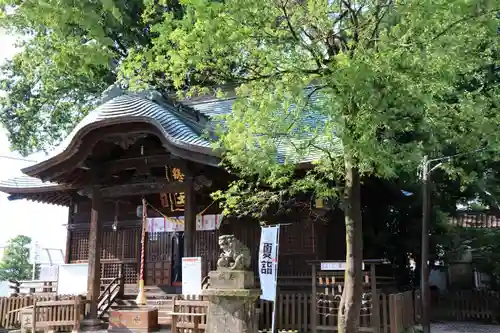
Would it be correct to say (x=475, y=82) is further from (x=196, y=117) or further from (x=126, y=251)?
(x=126, y=251)

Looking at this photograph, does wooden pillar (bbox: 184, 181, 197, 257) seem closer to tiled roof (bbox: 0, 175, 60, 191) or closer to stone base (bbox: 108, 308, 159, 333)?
stone base (bbox: 108, 308, 159, 333)

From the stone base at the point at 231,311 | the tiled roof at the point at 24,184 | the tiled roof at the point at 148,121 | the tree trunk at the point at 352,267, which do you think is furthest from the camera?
the tiled roof at the point at 24,184

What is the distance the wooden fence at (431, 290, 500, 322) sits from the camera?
47.4 feet

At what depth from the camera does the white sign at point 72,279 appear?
1273cm

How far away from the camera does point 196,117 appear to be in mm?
14258

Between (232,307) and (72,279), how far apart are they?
6927 millimetres

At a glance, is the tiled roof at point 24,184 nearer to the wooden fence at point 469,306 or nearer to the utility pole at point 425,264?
the utility pole at point 425,264

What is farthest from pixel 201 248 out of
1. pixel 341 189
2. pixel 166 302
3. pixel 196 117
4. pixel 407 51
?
pixel 407 51

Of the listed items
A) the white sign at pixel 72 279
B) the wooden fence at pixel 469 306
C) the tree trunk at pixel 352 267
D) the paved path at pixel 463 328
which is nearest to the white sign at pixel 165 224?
the white sign at pixel 72 279

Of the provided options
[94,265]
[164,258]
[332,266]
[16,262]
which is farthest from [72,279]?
[16,262]

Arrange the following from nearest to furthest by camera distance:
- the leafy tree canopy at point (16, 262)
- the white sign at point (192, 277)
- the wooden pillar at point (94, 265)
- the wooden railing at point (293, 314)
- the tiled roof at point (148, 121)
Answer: the wooden railing at point (293, 314) < the white sign at point (192, 277) < the tiled roof at point (148, 121) < the wooden pillar at point (94, 265) < the leafy tree canopy at point (16, 262)

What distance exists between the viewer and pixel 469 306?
49.1 feet

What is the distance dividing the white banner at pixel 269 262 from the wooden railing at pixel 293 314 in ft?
4.43

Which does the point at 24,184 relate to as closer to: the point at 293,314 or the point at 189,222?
the point at 189,222
